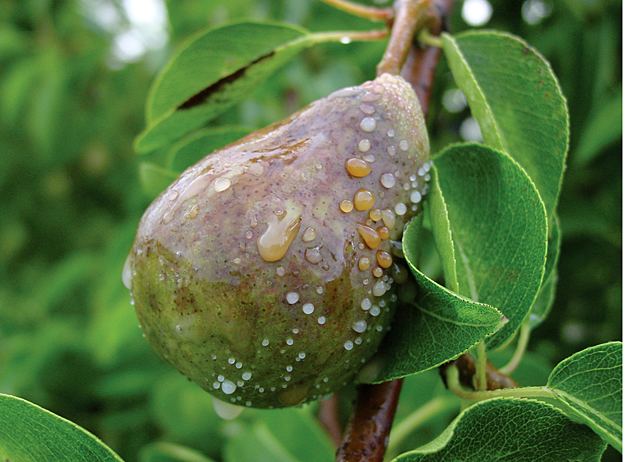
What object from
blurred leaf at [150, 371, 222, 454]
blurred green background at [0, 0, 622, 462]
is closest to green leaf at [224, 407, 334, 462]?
blurred green background at [0, 0, 622, 462]

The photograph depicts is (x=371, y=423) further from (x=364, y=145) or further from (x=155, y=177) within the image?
(x=155, y=177)

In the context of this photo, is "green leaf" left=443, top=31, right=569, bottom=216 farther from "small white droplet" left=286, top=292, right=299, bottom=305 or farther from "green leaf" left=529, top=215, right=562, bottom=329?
"small white droplet" left=286, top=292, right=299, bottom=305

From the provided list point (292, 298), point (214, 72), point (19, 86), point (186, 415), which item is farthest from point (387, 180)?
point (19, 86)

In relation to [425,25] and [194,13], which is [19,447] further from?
[194,13]

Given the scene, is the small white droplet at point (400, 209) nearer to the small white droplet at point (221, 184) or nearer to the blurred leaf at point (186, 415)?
the small white droplet at point (221, 184)

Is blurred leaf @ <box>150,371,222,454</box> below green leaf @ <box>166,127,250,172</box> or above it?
below

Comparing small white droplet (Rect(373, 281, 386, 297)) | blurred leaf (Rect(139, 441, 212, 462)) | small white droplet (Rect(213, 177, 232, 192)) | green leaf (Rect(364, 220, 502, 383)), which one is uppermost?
small white droplet (Rect(213, 177, 232, 192))

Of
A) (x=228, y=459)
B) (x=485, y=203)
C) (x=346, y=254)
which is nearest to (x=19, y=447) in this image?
(x=346, y=254)
